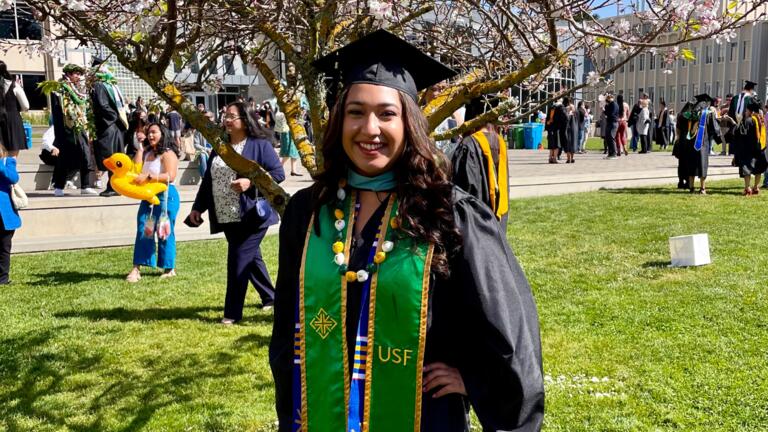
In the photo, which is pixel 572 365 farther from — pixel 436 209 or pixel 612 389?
pixel 436 209

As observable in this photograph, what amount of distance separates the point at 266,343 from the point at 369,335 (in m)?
3.51

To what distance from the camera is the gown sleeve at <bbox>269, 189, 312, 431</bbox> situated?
219 centimetres

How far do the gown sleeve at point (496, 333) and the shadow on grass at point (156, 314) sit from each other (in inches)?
166

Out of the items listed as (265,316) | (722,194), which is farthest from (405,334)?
(722,194)

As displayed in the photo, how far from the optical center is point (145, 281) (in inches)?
294

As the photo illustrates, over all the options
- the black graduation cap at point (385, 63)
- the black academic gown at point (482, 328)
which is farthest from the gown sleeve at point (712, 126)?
the black academic gown at point (482, 328)

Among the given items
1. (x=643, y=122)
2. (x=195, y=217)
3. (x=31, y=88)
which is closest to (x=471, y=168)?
(x=195, y=217)

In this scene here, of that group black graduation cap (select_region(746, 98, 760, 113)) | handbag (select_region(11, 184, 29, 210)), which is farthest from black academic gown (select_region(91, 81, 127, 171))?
black graduation cap (select_region(746, 98, 760, 113))

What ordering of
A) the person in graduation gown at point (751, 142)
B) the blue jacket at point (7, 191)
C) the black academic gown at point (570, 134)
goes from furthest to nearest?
the black academic gown at point (570, 134), the person in graduation gown at point (751, 142), the blue jacket at point (7, 191)

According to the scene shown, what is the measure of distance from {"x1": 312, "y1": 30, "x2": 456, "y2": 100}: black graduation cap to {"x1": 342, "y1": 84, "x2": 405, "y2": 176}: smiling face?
2.0 inches

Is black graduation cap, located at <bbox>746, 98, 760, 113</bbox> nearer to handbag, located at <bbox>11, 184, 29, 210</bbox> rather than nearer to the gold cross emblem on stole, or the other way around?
handbag, located at <bbox>11, 184, 29, 210</bbox>

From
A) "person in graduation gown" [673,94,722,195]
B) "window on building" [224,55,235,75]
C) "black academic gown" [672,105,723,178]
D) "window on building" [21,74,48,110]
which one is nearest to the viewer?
"window on building" [224,55,235,75]

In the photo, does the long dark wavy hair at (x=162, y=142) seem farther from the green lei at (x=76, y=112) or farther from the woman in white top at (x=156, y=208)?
the green lei at (x=76, y=112)

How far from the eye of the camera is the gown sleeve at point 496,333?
6.23 ft
